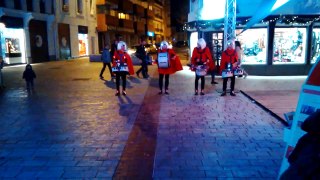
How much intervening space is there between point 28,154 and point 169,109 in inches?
157

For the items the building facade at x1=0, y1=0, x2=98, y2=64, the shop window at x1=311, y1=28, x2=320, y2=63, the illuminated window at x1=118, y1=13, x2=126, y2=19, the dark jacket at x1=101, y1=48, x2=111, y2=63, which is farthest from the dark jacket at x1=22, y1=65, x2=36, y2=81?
the illuminated window at x1=118, y1=13, x2=126, y2=19

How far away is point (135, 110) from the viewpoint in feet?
28.1

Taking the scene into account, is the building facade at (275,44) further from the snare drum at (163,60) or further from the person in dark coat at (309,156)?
the person in dark coat at (309,156)

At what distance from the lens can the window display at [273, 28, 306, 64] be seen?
1538 cm

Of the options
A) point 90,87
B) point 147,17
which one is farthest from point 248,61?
point 147,17

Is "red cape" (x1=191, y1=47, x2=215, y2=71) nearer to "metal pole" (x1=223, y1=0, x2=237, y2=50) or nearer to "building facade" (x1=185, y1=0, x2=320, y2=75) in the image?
"metal pole" (x1=223, y1=0, x2=237, y2=50)

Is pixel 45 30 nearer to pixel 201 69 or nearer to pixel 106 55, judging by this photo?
pixel 106 55

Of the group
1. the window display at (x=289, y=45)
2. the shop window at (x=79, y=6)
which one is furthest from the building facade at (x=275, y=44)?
the shop window at (x=79, y=6)

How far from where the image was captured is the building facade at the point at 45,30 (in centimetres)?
2368

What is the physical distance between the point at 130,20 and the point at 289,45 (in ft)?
120

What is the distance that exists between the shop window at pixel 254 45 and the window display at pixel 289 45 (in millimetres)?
474

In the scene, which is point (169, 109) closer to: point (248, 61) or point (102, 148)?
point (102, 148)

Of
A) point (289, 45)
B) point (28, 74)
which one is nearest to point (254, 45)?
point (289, 45)

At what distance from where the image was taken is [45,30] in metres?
28.4
